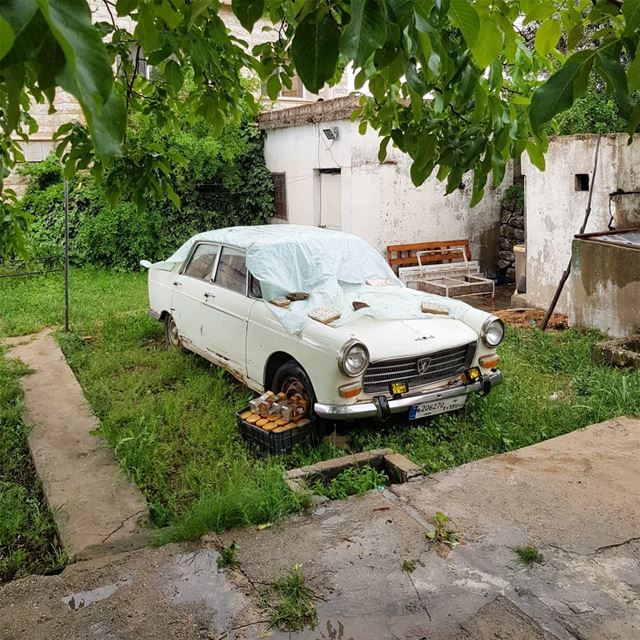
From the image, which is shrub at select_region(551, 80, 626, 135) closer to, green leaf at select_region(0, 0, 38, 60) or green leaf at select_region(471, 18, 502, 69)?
green leaf at select_region(471, 18, 502, 69)

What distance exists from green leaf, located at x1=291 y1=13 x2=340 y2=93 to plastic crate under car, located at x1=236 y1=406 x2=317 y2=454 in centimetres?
389

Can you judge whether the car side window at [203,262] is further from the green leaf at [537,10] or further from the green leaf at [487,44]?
the green leaf at [487,44]

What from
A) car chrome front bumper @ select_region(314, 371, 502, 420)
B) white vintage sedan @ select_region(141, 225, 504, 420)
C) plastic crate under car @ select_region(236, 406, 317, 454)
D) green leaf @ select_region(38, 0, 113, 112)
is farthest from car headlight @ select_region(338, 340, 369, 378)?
green leaf @ select_region(38, 0, 113, 112)

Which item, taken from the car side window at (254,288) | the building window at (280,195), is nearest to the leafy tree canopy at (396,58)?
the car side window at (254,288)

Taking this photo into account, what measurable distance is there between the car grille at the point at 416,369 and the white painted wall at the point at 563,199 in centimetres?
350

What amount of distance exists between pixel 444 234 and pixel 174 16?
10729 millimetres

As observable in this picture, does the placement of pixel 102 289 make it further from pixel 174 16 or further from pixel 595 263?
pixel 174 16

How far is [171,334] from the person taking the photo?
27.0 feet

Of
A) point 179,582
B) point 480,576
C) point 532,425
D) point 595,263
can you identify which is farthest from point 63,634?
point 595,263

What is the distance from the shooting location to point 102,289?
12.1 m

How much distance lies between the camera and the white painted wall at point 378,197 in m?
11.5

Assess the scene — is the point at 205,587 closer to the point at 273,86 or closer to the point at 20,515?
the point at 20,515

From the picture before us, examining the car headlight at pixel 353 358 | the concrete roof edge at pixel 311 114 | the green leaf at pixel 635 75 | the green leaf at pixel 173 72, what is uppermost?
the concrete roof edge at pixel 311 114

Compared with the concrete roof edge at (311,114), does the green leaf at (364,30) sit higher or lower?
lower
